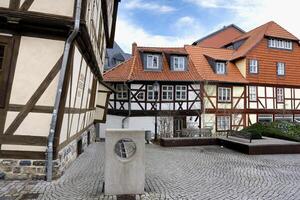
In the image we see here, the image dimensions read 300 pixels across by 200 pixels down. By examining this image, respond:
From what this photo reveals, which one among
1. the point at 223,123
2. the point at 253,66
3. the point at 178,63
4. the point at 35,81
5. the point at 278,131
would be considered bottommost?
the point at 278,131

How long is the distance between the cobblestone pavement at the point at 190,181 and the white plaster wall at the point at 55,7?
3.87 m

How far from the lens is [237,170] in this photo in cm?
883

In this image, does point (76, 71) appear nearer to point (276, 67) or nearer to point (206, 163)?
point (206, 163)

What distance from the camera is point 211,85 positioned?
2311 centimetres

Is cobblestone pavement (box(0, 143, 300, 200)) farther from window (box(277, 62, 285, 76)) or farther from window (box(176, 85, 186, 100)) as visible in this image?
window (box(277, 62, 285, 76))

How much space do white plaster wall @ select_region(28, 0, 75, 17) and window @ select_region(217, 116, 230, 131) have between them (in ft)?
60.9

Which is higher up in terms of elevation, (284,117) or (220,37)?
Result: (220,37)

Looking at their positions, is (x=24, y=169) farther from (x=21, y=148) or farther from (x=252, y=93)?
(x=252, y=93)

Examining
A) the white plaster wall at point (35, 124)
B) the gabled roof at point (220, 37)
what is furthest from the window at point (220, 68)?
the white plaster wall at point (35, 124)

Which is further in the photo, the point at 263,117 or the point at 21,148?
the point at 263,117

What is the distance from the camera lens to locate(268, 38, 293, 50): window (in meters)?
25.5

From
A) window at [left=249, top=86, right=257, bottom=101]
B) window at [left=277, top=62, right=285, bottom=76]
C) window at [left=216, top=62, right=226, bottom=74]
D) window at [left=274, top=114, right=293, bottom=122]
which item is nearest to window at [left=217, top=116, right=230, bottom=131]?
window at [left=249, top=86, right=257, bottom=101]

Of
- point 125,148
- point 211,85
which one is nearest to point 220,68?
point 211,85

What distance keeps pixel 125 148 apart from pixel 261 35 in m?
22.3
